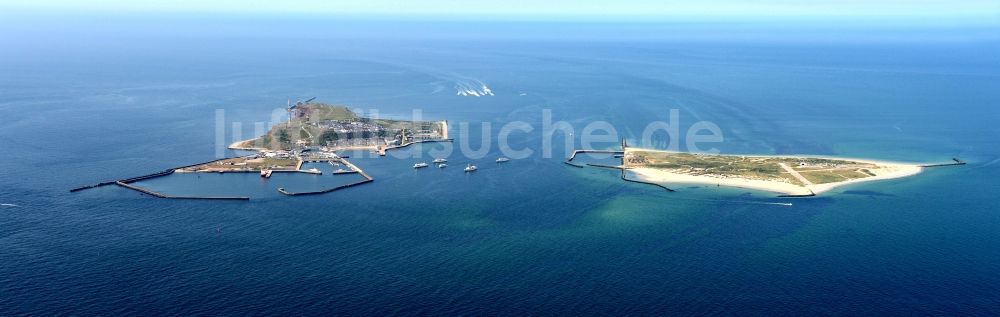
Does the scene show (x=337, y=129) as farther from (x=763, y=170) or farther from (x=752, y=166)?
(x=763, y=170)

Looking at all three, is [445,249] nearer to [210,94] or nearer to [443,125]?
[443,125]

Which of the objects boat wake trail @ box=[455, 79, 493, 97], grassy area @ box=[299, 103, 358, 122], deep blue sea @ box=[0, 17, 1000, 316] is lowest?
deep blue sea @ box=[0, 17, 1000, 316]

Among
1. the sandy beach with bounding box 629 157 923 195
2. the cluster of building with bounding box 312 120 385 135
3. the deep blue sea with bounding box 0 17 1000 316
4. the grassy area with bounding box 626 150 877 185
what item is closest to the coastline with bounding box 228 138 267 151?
the deep blue sea with bounding box 0 17 1000 316

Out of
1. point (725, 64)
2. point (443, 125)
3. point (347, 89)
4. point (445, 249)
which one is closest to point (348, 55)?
point (347, 89)

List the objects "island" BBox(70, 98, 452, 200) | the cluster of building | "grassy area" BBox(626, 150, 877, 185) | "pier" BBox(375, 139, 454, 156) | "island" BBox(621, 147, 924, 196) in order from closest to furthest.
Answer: "island" BBox(621, 147, 924, 196), "island" BBox(70, 98, 452, 200), "grassy area" BBox(626, 150, 877, 185), "pier" BBox(375, 139, 454, 156), the cluster of building

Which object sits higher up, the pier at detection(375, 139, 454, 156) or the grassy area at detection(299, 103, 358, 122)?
the grassy area at detection(299, 103, 358, 122)

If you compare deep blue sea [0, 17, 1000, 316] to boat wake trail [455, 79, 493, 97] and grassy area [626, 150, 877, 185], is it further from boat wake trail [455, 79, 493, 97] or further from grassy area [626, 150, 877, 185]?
boat wake trail [455, 79, 493, 97]

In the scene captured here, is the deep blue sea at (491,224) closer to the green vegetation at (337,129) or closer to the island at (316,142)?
the island at (316,142)

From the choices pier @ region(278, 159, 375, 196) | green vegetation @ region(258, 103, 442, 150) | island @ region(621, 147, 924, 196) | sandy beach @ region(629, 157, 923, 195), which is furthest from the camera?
green vegetation @ region(258, 103, 442, 150)
